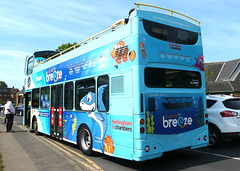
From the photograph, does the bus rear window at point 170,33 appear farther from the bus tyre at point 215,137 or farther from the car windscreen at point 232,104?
the bus tyre at point 215,137

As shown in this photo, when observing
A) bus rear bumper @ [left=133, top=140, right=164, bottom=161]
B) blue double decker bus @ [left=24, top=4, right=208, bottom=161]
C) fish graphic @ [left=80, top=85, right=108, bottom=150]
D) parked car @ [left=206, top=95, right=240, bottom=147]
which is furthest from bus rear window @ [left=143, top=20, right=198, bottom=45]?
parked car @ [left=206, top=95, right=240, bottom=147]

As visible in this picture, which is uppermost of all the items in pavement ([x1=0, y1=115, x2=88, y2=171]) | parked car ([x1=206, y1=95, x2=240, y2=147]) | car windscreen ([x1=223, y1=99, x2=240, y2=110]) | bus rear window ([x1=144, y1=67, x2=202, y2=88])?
bus rear window ([x1=144, y1=67, x2=202, y2=88])

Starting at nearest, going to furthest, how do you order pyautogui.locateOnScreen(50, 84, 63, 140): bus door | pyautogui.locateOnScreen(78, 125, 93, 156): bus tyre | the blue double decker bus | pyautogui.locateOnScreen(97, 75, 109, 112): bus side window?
the blue double decker bus < pyautogui.locateOnScreen(97, 75, 109, 112): bus side window < pyautogui.locateOnScreen(78, 125, 93, 156): bus tyre < pyautogui.locateOnScreen(50, 84, 63, 140): bus door

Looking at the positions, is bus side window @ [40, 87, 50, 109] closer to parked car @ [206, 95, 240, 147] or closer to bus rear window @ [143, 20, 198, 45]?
bus rear window @ [143, 20, 198, 45]

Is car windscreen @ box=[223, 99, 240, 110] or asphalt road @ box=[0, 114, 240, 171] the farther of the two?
car windscreen @ box=[223, 99, 240, 110]

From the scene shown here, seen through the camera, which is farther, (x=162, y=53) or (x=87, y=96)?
(x=87, y=96)

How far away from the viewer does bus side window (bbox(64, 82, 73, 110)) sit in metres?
7.21

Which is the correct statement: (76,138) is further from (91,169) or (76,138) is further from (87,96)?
(91,169)

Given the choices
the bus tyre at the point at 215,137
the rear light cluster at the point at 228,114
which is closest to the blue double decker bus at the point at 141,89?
the rear light cluster at the point at 228,114

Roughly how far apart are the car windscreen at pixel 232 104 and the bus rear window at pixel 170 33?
8.73 feet

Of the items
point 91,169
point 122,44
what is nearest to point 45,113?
point 91,169

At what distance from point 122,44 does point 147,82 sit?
1.12 metres

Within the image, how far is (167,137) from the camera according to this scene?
495cm

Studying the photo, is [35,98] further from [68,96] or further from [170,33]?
[170,33]
